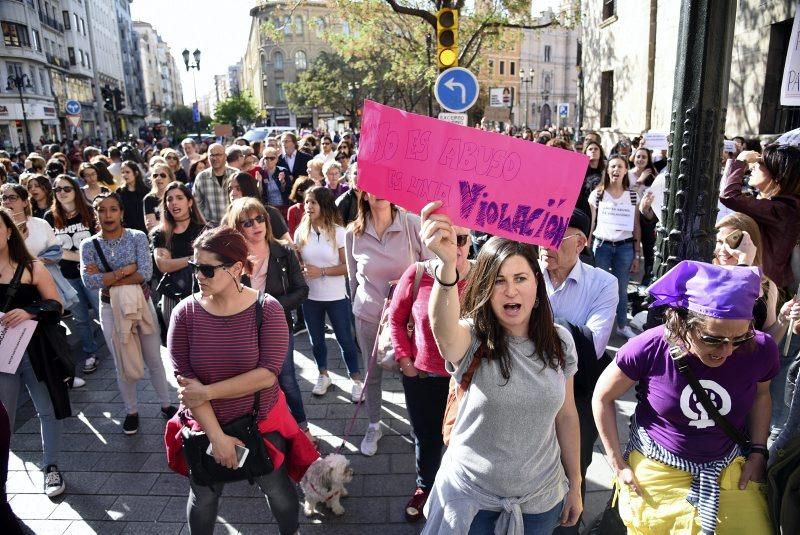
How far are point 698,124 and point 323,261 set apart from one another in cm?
295

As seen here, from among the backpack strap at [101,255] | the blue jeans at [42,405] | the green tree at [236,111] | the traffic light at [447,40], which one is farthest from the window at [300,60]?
the blue jeans at [42,405]

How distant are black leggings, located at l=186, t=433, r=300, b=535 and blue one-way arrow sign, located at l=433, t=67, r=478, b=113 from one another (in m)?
5.34

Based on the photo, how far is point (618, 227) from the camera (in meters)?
6.03

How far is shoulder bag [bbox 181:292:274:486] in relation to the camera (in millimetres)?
2719

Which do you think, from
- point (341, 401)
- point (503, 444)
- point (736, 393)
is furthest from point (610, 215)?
point (503, 444)

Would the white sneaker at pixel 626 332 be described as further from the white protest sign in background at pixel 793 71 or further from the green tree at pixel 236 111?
the green tree at pixel 236 111

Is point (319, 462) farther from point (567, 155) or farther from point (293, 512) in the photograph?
point (567, 155)

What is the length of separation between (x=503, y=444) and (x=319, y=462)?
1552 millimetres

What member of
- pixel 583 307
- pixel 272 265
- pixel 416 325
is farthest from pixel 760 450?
pixel 272 265

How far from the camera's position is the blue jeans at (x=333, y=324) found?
4898mm

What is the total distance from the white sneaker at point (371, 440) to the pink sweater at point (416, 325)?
130cm

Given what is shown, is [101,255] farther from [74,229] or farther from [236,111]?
[236,111]

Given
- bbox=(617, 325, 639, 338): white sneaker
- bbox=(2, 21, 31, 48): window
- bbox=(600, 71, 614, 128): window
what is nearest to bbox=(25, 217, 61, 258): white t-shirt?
bbox=(617, 325, 639, 338): white sneaker

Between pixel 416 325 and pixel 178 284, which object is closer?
pixel 416 325
